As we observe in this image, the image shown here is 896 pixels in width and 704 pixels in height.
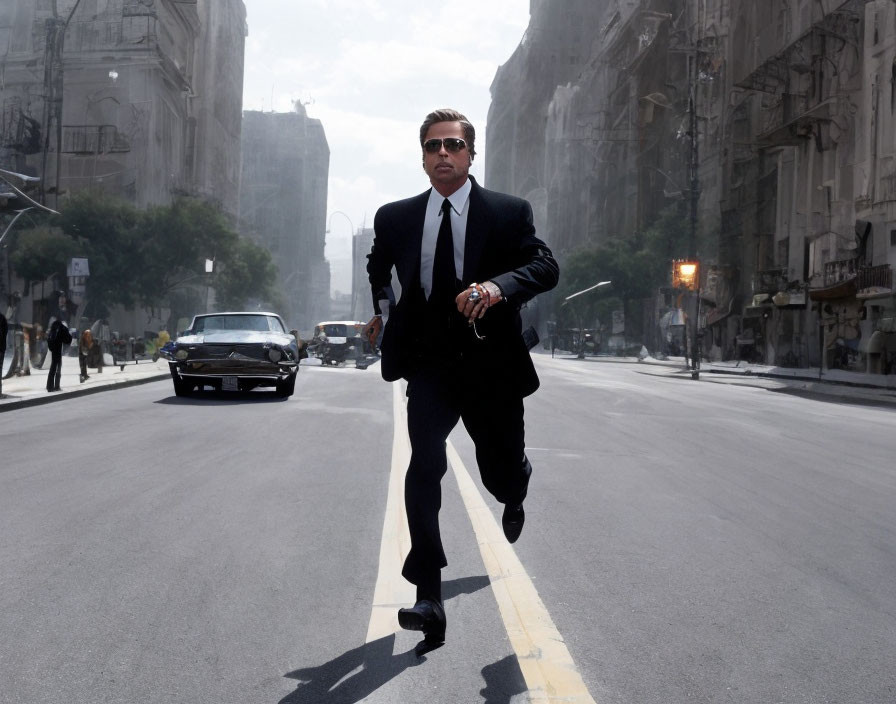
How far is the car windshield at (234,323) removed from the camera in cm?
1953

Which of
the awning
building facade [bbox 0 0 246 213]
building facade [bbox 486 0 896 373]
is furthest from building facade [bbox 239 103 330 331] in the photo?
the awning

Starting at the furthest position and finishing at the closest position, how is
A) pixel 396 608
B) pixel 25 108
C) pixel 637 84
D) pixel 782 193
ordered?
pixel 637 84 < pixel 25 108 < pixel 782 193 < pixel 396 608

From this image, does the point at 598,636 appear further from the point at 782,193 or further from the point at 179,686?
the point at 782,193

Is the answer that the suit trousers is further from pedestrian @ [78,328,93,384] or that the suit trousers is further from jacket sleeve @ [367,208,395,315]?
pedestrian @ [78,328,93,384]

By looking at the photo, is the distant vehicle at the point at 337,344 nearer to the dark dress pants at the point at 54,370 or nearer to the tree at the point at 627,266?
the dark dress pants at the point at 54,370

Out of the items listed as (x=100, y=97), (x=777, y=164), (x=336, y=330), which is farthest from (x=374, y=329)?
(x=100, y=97)

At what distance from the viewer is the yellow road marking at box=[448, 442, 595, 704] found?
3.38 metres

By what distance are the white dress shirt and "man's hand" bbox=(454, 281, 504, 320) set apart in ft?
0.92

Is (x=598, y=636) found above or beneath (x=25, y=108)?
beneath

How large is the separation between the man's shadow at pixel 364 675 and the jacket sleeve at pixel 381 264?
1280 millimetres

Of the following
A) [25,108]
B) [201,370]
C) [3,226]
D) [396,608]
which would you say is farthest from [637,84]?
A: [396,608]

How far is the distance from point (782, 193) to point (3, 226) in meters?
37.5

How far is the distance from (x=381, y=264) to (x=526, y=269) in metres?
0.61

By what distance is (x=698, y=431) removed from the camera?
14.0m
